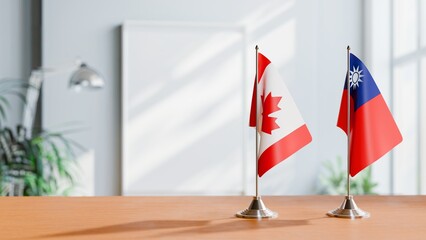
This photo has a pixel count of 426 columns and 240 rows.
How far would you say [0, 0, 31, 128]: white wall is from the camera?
521cm

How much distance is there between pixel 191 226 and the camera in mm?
1393

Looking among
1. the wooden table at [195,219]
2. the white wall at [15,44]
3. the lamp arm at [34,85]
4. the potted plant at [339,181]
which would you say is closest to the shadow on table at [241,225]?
the wooden table at [195,219]

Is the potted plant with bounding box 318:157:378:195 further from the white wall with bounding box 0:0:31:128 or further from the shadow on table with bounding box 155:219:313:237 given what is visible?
the shadow on table with bounding box 155:219:313:237

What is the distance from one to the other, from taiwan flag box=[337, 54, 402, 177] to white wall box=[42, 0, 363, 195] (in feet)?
13.7

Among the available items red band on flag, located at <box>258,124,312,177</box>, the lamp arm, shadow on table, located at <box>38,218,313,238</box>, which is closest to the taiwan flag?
red band on flag, located at <box>258,124,312,177</box>

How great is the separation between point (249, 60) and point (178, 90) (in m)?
0.69

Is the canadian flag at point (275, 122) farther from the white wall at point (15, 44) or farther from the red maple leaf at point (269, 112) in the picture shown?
the white wall at point (15, 44)

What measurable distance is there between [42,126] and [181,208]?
4.19m

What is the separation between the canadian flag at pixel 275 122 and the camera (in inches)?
61.0

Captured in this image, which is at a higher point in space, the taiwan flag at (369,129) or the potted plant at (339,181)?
the taiwan flag at (369,129)

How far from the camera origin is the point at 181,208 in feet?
5.35

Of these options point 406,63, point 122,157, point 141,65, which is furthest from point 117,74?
point 406,63

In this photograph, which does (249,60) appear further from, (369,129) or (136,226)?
(136,226)

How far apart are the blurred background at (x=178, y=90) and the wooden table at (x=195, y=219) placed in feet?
12.7
